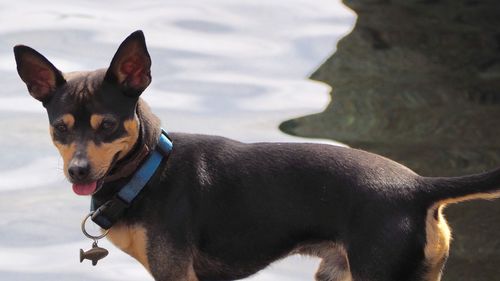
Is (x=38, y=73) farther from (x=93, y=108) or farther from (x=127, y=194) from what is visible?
(x=127, y=194)

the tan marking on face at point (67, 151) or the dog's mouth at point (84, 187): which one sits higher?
the tan marking on face at point (67, 151)

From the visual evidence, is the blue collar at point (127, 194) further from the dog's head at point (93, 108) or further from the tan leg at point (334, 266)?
the tan leg at point (334, 266)

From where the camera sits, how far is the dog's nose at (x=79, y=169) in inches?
218

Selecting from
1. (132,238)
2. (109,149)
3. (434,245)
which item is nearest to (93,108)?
(109,149)

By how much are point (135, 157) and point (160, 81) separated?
13.9 feet

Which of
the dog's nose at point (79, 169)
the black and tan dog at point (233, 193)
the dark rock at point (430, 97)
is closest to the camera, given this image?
the dog's nose at point (79, 169)

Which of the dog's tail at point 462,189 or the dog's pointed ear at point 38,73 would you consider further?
the dog's pointed ear at point 38,73

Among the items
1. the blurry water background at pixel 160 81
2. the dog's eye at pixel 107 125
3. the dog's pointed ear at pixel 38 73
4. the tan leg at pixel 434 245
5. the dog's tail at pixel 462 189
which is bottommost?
the blurry water background at pixel 160 81

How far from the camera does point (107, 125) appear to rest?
5672mm

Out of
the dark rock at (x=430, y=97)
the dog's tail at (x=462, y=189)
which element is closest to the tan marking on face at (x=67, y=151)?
the dog's tail at (x=462, y=189)

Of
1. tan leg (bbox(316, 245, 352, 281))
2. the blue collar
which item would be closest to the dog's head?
the blue collar

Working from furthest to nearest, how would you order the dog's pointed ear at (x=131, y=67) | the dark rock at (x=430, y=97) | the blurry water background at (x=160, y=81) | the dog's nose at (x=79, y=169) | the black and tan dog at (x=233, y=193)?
the dark rock at (x=430, y=97) → the blurry water background at (x=160, y=81) → the dog's pointed ear at (x=131, y=67) → the black and tan dog at (x=233, y=193) → the dog's nose at (x=79, y=169)

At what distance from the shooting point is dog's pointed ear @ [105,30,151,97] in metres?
5.78

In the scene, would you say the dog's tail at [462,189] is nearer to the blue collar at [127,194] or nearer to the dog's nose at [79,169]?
the blue collar at [127,194]
